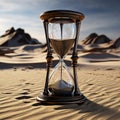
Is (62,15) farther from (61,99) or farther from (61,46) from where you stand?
(61,99)

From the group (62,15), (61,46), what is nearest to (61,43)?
(61,46)

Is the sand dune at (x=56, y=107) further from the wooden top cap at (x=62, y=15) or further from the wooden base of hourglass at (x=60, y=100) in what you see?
the wooden top cap at (x=62, y=15)

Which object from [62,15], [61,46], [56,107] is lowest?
[56,107]

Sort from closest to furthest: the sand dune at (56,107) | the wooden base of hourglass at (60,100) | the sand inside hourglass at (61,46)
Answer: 1. the sand dune at (56,107)
2. the sand inside hourglass at (61,46)
3. the wooden base of hourglass at (60,100)

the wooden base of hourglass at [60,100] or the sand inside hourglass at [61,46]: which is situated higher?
the sand inside hourglass at [61,46]

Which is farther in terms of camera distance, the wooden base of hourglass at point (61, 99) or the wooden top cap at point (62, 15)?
the wooden base of hourglass at point (61, 99)

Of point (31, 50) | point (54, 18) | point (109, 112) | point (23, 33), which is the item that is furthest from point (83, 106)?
point (23, 33)

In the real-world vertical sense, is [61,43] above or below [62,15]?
below

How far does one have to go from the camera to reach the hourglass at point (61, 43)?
4.68 m

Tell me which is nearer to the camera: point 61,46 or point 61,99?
point 61,46

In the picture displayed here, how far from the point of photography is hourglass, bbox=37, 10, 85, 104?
4.68m

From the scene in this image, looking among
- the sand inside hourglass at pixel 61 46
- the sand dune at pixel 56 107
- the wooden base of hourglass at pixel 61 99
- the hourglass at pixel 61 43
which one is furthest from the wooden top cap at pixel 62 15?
the sand dune at pixel 56 107

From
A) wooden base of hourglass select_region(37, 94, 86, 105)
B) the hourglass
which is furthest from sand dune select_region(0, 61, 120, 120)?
the hourglass

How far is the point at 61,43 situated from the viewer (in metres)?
4.65
